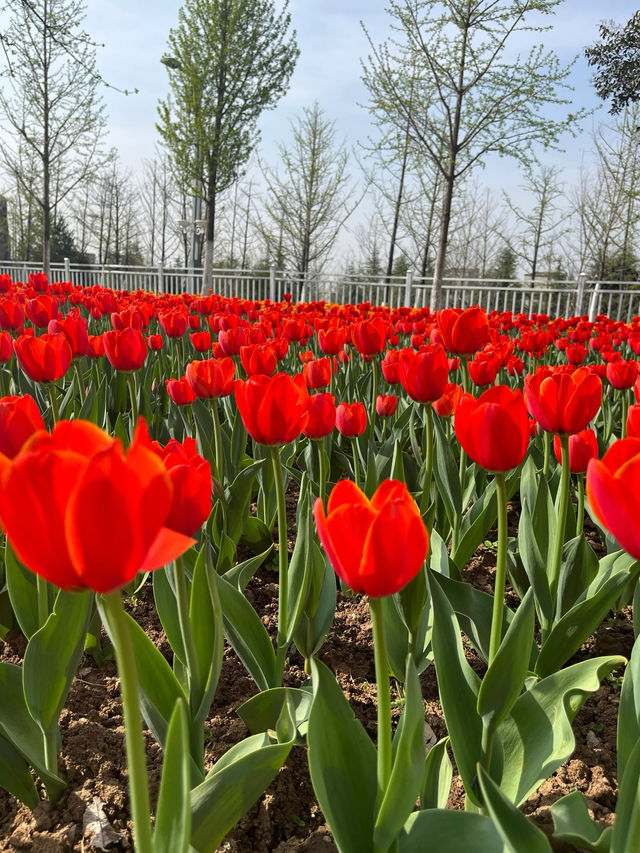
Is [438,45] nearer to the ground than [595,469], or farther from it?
farther from it

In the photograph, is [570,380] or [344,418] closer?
[570,380]

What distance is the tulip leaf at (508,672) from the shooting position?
97cm

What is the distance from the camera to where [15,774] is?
1094 millimetres

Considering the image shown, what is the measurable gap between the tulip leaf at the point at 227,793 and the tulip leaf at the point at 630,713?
450 millimetres

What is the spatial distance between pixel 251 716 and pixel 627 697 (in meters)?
0.64

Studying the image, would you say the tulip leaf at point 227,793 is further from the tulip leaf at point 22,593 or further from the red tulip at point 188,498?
the tulip leaf at point 22,593

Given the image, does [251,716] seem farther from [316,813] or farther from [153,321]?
[153,321]

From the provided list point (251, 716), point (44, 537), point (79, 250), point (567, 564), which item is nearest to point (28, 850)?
point (251, 716)

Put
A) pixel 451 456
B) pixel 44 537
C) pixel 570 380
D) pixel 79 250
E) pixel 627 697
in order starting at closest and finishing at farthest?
pixel 44 537, pixel 627 697, pixel 570 380, pixel 451 456, pixel 79 250

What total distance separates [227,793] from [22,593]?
0.70m

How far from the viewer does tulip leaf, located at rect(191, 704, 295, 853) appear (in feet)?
2.64

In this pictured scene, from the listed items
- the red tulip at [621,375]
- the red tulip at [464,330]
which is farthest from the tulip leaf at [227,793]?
the red tulip at [621,375]

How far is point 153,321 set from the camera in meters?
5.50

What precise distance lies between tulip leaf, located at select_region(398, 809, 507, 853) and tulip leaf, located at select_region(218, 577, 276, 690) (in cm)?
51
